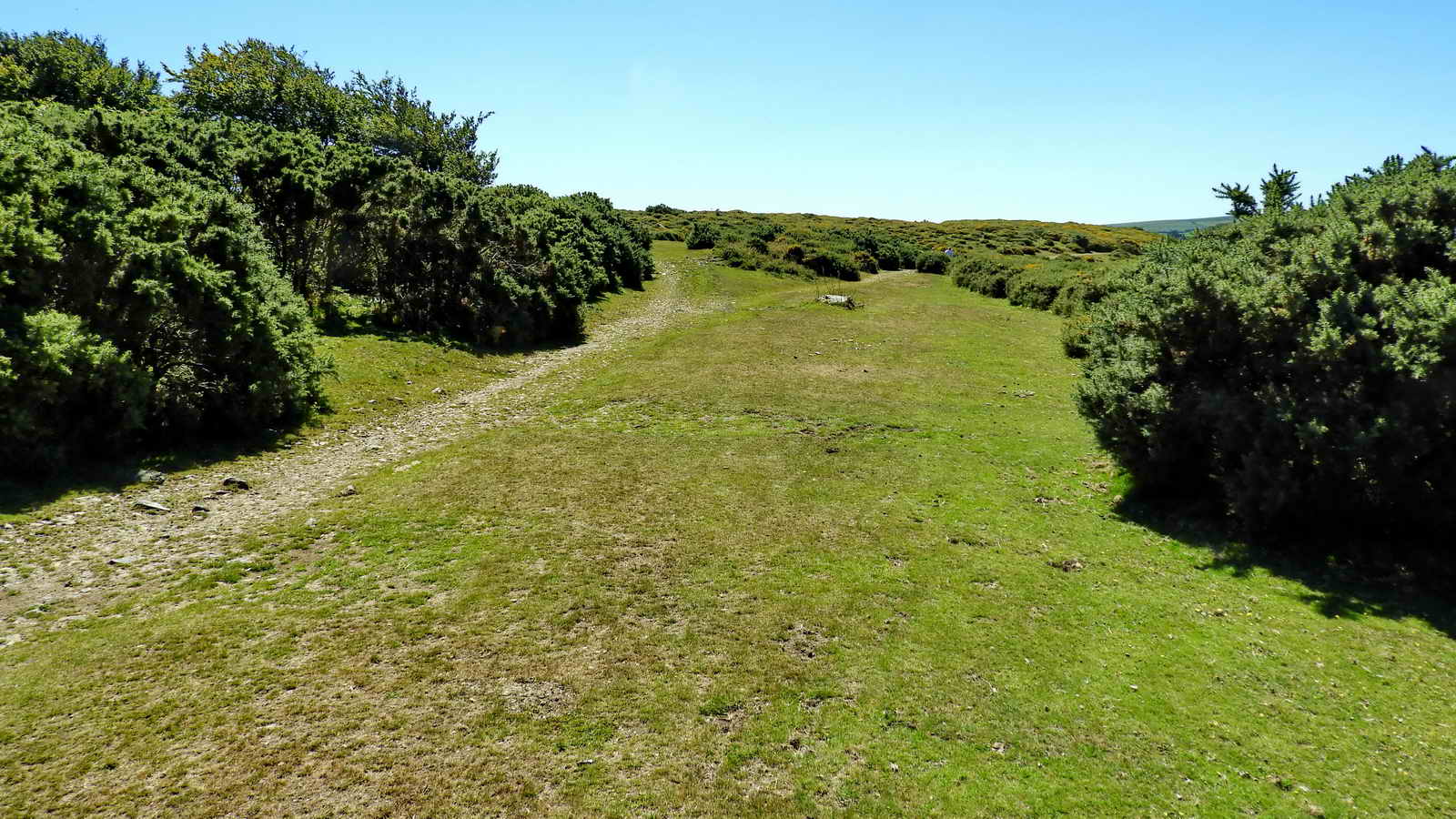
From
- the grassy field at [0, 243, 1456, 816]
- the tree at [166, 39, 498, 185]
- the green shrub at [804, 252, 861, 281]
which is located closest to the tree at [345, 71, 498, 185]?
the tree at [166, 39, 498, 185]

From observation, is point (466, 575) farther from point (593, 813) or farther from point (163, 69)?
point (163, 69)

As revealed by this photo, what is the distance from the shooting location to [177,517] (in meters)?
13.7

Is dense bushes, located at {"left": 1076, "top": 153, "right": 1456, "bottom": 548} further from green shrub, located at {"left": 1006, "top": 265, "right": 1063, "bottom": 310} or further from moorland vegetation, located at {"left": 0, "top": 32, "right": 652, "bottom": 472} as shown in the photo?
green shrub, located at {"left": 1006, "top": 265, "right": 1063, "bottom": 310}

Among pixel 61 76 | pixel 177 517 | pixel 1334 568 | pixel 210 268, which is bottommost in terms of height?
pixel 1334 568

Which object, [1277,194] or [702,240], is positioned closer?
[1277,194]

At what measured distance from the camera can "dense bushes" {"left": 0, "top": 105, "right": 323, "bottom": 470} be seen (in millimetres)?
13781

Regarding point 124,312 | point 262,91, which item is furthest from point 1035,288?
point 262,91

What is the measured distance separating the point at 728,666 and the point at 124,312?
645 inches

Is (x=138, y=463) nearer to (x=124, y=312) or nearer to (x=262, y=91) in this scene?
(x=124, y=312)

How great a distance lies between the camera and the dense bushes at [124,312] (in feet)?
45.2

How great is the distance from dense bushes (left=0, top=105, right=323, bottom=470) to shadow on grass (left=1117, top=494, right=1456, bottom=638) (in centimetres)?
2253

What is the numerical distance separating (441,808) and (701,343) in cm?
2976

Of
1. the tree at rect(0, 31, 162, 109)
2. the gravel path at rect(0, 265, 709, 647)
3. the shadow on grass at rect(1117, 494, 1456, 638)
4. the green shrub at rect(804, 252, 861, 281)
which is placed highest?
the tree at rect(0, 31, 162, 109)

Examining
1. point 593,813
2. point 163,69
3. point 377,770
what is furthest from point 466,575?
point 163,69
